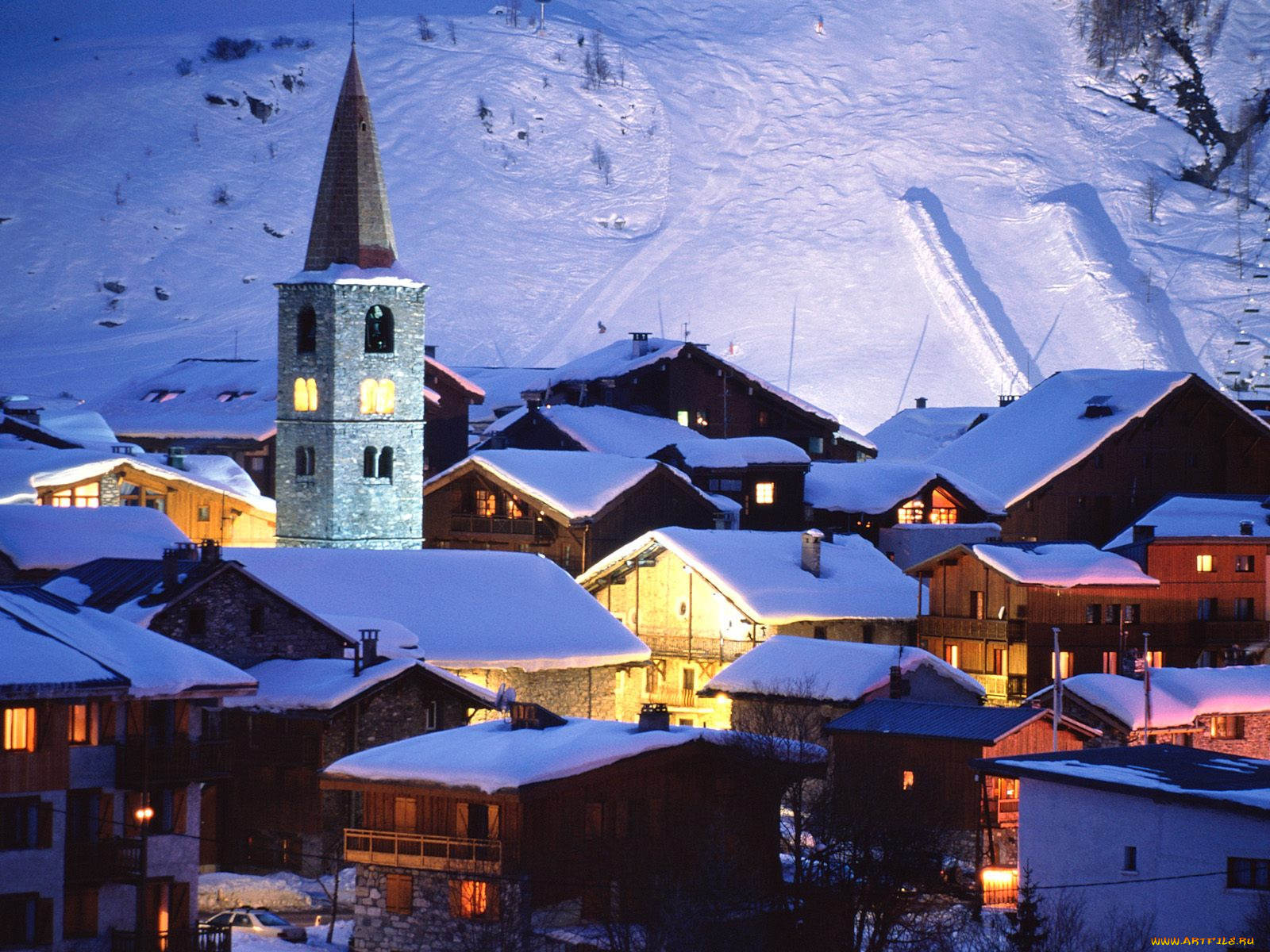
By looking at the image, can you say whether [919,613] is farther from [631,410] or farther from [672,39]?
[672,39]

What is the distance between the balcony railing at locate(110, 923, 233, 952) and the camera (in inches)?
1156

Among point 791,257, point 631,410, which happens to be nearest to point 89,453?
point 631,410

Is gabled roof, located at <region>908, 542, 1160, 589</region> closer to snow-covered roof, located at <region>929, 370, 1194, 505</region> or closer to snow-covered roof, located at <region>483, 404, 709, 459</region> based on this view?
snow-covered roof, located at <region>929, 370, 1194, 505</region>

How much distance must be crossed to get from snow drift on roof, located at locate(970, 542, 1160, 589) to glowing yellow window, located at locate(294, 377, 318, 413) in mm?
18666

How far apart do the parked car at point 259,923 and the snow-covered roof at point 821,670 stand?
43.7 feet

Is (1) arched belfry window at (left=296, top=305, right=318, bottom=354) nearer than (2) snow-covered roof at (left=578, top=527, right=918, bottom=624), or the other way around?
(2) snow-covered roof at (left=578, top=527, right=918, bottom=624)

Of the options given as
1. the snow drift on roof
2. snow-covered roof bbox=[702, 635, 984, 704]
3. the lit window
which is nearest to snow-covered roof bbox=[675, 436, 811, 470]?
the snow drift on roof

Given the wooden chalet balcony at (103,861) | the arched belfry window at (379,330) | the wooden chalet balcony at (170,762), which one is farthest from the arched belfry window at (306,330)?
the wooden chalet balcony at (103,861)

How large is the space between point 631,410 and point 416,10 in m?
82.1

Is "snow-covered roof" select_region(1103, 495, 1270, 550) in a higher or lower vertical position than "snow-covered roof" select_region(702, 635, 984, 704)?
higher

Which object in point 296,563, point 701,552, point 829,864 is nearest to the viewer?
point 829,864

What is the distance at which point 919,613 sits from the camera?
169 ft

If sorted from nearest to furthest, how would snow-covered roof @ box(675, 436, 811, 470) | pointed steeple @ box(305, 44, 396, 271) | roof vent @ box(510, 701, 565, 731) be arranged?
roof vent @ box(510, 701, 565, 731)
pointed steeple @ box(305, 44, 396, 271)
snow-covered roof @ box(675, 436, 811, 470)

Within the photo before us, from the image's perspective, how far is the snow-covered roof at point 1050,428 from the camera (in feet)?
221
